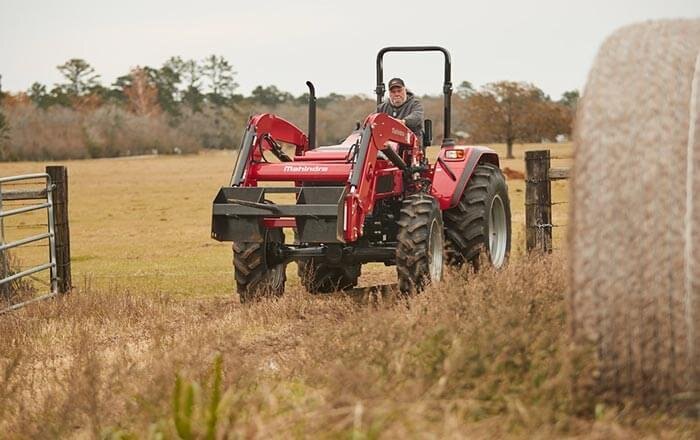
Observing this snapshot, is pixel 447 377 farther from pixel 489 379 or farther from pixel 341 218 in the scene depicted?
pixel 341 218

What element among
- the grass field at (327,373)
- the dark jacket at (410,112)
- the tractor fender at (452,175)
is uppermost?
the dark jacket at (410,112)

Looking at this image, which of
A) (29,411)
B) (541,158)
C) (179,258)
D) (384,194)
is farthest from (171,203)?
(29,411)

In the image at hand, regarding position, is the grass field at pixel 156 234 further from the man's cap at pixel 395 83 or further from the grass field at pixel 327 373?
the man's cap at pixel 395 83

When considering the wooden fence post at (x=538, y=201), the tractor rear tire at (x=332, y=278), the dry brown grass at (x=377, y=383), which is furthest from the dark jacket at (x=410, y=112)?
the dry brown grass at (x=377, y=383)

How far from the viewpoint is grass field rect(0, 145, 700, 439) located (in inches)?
186

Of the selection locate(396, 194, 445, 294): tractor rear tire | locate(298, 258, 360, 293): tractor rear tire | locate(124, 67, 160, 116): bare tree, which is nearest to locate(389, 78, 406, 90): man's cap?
locate(396, 194, 445, 294): tractor rear tire

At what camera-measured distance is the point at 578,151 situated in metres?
5.29

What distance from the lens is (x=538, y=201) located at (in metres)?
12.9

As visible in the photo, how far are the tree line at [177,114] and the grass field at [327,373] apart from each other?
83.1 feet

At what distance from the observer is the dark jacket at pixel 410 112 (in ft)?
36.1

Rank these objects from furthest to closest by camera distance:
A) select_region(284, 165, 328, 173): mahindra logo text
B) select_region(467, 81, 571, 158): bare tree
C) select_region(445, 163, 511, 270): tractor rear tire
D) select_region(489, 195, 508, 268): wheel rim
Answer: select_region(467, 81, 571, 158): bare tree
select_region(489, 195, 508, 268): wheel rim
select_region(445, 163, 511, 270): tractor rear tire
select_region(284, 165, 328, 173): mahindra logo text

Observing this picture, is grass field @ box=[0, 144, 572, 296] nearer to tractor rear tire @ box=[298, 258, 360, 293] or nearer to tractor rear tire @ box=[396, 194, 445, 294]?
tractor rear tire @ box=[396, 194, 445, 294]

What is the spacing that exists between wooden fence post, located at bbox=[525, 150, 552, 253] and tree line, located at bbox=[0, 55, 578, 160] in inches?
788

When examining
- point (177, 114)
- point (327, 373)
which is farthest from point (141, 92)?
point (327, 373)
